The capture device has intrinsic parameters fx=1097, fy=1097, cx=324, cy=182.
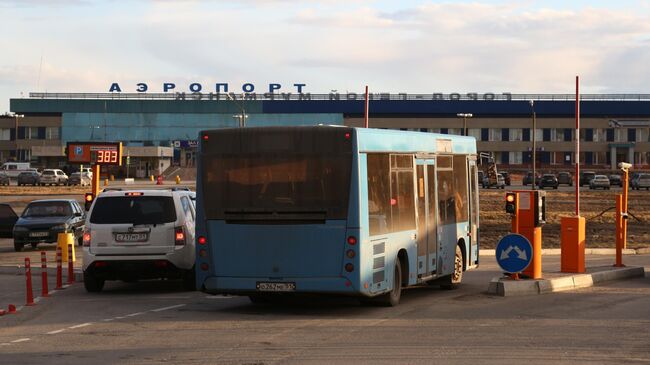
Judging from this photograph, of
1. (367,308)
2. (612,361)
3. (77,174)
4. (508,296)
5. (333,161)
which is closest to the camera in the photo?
(612,361)

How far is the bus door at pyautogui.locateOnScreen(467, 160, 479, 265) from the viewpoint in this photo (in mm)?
21547

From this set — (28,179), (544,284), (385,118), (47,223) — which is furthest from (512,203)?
(385,118)

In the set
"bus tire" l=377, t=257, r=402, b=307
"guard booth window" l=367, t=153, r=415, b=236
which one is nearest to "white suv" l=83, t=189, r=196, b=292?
"bus tire" l=377, t=257, r=402, b=307

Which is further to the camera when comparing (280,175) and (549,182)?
(549,182)

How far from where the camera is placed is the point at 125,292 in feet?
68.6

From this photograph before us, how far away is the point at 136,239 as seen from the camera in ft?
65.6

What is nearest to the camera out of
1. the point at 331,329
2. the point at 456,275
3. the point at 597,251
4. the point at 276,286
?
the point at 331,329

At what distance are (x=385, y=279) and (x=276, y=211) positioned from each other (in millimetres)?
2045

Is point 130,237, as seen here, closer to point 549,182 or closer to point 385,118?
point 549,182

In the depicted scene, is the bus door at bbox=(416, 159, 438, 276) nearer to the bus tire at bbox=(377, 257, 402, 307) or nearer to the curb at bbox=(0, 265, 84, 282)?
the bus tire at bbox=(377, 257, 402, 307)

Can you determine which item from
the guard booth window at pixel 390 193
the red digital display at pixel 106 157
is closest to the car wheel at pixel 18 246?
the red digital display at pixel 106 157

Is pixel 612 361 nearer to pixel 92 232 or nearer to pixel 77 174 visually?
pixel 92 232

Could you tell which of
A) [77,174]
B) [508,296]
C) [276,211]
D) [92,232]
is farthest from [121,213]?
[77,174]

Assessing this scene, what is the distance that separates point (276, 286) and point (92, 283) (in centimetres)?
551
